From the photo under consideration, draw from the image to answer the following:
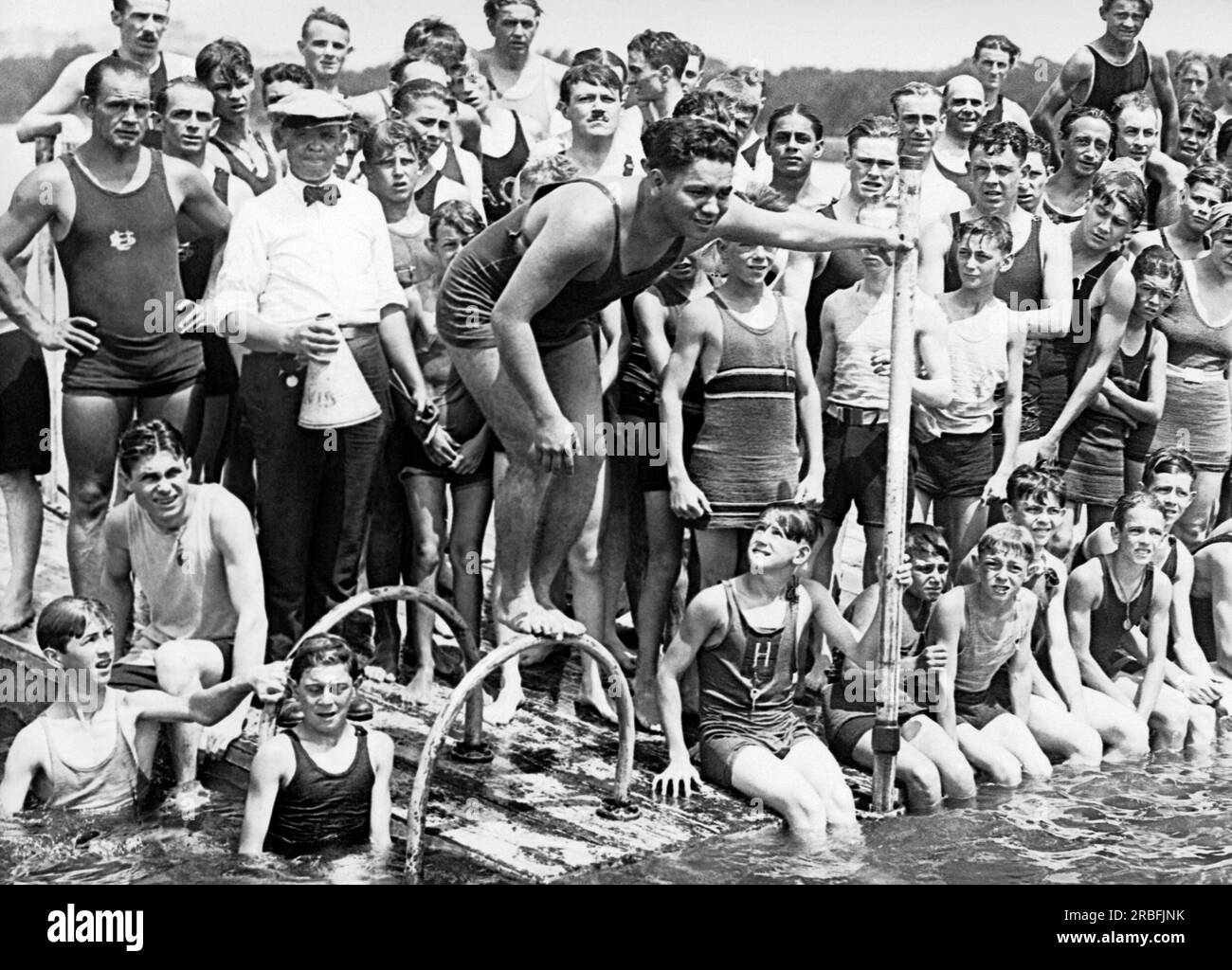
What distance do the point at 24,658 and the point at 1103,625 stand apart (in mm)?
4209

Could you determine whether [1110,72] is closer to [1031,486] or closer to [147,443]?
[1031,486]

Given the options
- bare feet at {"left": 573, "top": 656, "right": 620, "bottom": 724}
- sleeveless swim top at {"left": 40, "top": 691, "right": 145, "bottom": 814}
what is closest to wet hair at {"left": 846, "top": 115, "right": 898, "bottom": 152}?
bare feet at {"left": 573, "top": 656, "right": 620, "bottom": 724}

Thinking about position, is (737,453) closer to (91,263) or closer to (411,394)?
(411,394)

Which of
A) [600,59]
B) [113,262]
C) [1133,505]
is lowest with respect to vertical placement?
[1133,505]

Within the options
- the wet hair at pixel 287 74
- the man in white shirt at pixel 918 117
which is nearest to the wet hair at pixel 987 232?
the man in white shirt at pixel 918 117

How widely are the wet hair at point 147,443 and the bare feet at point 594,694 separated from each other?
176 centimetres

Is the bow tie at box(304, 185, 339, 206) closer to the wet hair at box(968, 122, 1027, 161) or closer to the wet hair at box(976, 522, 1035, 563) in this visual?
the wet hair at box(968, 122, 1027, 161)

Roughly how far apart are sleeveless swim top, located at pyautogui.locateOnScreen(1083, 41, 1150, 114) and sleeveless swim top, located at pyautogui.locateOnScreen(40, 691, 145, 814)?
457 centimetres

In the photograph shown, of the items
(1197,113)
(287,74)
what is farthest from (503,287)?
(1197,113)

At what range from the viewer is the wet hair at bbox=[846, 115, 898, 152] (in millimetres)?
8297

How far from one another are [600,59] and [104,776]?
308 centimetres

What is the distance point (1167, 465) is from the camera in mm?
8898

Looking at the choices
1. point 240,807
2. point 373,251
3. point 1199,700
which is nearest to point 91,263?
point 373,251

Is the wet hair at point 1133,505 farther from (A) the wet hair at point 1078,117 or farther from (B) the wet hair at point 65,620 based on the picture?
(B) the wet hair at point 65,620
